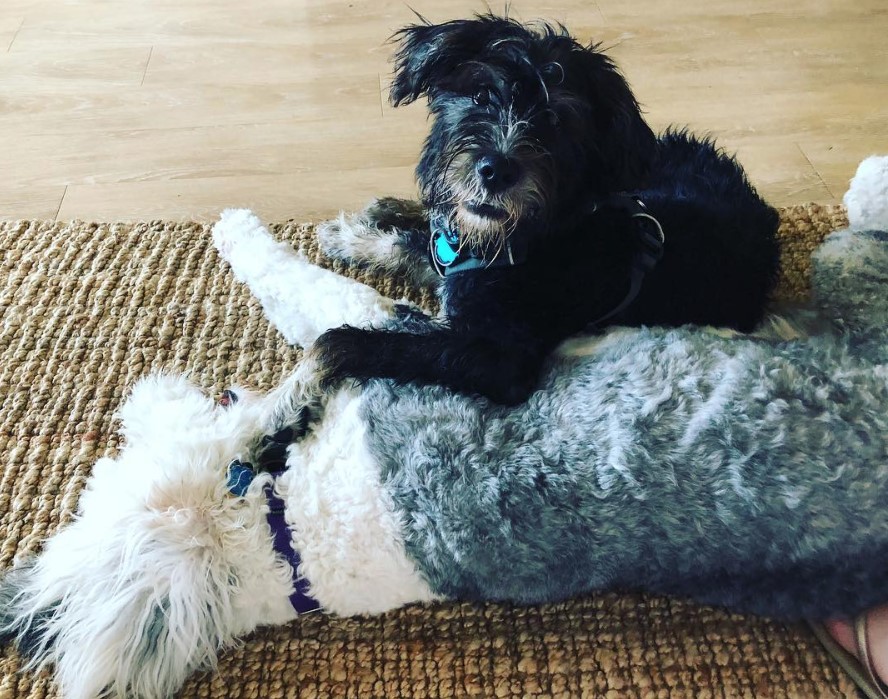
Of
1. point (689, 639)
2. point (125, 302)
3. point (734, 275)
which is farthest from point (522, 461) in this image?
point (125, 302)

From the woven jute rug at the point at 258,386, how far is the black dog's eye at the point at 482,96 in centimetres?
70

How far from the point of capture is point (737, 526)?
1092mm

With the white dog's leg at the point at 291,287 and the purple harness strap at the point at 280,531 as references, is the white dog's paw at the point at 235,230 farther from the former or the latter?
the purple harness strap at the point at 280,531

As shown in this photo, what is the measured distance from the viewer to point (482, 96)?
4.46ft

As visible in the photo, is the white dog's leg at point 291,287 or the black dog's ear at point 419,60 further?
the white dog's leg at point 291,287

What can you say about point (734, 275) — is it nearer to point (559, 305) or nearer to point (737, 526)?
point (559, 305)

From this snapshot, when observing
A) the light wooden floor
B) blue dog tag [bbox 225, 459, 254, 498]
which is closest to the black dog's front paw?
blue dog tag [bbox 225, 459, 254, 498]

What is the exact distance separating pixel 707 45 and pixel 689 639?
2.23m

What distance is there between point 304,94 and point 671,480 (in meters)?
1.96

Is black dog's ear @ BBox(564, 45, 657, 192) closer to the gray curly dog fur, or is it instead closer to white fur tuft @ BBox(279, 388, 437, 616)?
the gray curly dog fur

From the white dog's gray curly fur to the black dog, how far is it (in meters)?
0.14

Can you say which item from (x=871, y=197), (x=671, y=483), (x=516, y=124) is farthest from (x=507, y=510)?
(x=871, y=197)

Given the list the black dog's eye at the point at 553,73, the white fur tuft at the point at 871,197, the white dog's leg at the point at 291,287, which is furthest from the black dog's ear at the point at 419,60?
the white fur tuft at the point at 871,197

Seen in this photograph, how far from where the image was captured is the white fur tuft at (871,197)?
172 cm
